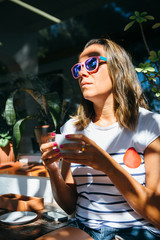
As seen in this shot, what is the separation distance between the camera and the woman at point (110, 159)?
113 centimetres

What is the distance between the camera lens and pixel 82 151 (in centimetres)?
107

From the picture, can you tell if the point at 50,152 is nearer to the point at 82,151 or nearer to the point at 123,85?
the point at 82,151

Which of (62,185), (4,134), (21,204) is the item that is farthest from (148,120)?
(4,134)

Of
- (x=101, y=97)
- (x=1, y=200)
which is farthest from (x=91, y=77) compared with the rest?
(x=1, y=200)

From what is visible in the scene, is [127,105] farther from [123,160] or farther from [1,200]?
[1,200]

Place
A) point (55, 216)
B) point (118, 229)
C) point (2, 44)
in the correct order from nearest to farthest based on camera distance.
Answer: point (118, 229) → point (55, 216) → point (2, 44)

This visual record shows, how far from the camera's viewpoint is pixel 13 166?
2.63 metres

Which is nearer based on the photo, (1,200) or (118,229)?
(118,229)

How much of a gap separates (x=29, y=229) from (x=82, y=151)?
24.8 inches

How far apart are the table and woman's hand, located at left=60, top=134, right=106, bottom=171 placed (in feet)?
1.67

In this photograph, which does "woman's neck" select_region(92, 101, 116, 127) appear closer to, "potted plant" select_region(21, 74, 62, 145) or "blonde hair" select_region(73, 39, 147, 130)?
"blonde hair" select_region(73, 39, 147, 130)

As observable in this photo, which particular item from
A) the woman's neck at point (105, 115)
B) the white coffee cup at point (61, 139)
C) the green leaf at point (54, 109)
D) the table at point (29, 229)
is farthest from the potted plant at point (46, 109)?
the white coffee cup at point (61, 139)

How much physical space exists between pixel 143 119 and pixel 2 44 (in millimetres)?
4175

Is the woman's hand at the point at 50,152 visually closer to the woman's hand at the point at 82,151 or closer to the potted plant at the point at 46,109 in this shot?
the woman's hand at the point at 82,151
